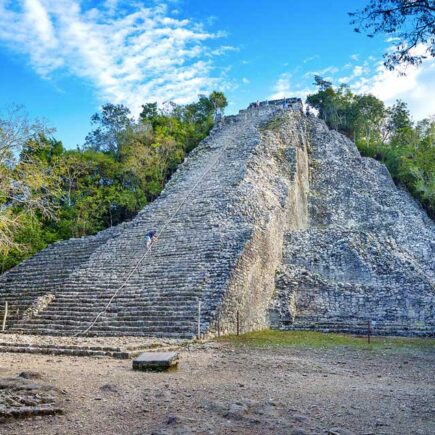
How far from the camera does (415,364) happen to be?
329 inches

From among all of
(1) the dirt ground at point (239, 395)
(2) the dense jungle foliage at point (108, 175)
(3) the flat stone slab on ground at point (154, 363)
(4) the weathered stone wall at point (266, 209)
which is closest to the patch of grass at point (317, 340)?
(4) the weathered stone wall at point (266, 209)

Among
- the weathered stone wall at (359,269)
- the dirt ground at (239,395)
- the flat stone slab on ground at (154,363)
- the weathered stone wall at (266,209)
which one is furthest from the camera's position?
the weathered stone wall at (359,269)

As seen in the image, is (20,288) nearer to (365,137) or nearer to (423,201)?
(423,201)

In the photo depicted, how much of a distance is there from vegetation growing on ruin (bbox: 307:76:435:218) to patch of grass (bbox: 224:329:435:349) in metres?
18.3

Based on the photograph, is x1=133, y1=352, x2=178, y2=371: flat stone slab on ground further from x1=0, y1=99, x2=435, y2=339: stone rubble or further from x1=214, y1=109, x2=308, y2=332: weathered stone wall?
x1=214, y1=109, x2=308, y2=332: weathered stone wall

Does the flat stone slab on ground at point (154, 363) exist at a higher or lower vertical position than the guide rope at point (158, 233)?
lower

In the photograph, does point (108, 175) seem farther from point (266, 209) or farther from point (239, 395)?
point (239, 395)

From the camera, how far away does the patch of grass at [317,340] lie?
10.6 meters

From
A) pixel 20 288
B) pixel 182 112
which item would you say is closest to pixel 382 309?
pixel 20 288

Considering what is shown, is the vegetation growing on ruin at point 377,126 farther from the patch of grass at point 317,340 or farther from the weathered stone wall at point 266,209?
the patch of grass at point 317,340

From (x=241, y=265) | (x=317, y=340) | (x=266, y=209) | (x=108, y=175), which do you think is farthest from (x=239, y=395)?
(x=108, y=175)

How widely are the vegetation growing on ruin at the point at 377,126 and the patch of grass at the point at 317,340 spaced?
1831 cm

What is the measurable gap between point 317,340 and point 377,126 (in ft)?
99.1

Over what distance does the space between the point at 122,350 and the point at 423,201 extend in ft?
77.3
